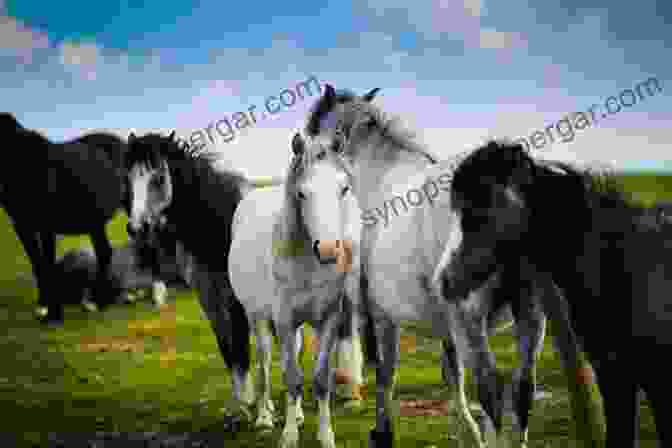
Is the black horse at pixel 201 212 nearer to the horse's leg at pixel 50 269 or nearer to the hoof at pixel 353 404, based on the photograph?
the hoof at pixel 353 404

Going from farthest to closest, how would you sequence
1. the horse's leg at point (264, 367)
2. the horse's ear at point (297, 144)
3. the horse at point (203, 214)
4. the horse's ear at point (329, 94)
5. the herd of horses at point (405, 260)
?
1. the horse at point (203, 214)
2. the horse's leg at point (264, 367)
3. the horse's ear at point (329, 94)
4. the horse's ear at point (297, 144)
5. the herd of horses at point (405, 260)

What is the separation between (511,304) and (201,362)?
5945mm

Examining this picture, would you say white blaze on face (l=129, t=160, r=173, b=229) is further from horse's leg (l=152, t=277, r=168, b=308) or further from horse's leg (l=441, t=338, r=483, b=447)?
horse's leg (l=152, t=277, r=168, b=308)

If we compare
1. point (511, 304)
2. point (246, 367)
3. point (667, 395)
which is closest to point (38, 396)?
point (246, 367)

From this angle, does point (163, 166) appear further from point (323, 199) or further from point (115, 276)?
point (115, 276)

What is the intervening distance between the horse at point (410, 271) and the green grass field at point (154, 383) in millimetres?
331

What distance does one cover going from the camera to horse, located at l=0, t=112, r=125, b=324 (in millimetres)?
11766

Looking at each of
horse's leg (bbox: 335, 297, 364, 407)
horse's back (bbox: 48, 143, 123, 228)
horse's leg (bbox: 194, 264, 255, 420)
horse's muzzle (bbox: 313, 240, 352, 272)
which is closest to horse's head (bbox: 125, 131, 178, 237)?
horse's leg (bbox: 194, 264, 255, 420)

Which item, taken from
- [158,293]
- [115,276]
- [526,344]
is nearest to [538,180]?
[526,344]

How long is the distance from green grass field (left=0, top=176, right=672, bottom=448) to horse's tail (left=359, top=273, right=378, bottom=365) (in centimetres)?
37

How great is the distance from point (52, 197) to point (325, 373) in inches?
328

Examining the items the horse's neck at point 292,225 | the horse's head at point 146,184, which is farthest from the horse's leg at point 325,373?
the horse's head at point 146,184

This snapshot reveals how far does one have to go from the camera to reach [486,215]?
3668 millimetres

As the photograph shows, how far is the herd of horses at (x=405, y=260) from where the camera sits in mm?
3564
